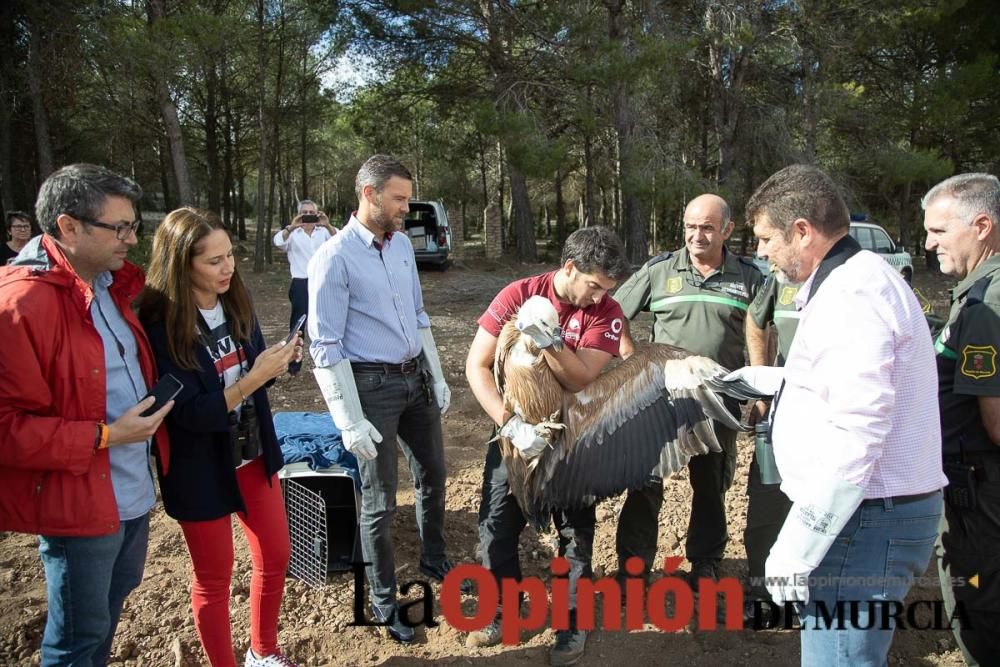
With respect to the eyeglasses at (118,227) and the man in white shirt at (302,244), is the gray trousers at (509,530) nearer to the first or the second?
the eyeglasses at (118,227)

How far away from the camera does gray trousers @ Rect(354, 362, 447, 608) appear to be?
9.10 feet

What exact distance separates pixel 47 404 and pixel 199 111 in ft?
68.4

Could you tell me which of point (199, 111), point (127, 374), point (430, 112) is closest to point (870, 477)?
point (127, 374)

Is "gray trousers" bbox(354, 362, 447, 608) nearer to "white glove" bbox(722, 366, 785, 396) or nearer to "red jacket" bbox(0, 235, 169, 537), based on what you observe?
"red jacket" bbox(0, 235, 169, 537)

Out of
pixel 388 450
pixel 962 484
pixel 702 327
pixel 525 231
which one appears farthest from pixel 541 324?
pixel 525 231

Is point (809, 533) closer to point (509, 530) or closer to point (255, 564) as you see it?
point (509, 530)

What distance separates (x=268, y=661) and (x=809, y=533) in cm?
198

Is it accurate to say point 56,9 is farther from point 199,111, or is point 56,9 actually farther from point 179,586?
point 179,586

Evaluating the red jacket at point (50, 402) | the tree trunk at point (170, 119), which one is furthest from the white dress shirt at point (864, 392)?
the tree trunk at point (170, 119)

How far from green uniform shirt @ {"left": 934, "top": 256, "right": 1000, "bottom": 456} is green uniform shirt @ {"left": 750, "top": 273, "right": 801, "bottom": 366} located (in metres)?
0.62

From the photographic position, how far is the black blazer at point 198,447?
206cm

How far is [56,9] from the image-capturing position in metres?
11.3

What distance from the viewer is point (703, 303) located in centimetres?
313

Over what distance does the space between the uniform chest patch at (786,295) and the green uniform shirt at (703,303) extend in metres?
0.23
